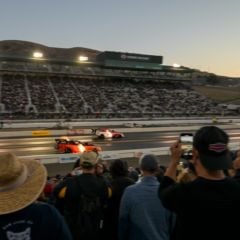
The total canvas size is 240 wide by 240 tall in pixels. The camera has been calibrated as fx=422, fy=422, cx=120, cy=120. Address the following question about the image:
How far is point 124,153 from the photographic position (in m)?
25.4

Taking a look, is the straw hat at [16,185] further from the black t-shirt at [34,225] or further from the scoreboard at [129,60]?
the scoreboard at [129,60]

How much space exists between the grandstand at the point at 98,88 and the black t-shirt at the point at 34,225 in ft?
175

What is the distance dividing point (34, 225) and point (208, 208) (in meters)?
1.18

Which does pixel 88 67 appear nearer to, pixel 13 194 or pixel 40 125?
pixel 40 125

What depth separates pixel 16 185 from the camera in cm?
272

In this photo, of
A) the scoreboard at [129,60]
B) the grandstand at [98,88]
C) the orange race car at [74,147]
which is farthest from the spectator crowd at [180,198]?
the scoreboard at [129,60]

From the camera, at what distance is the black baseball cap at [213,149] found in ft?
9.61

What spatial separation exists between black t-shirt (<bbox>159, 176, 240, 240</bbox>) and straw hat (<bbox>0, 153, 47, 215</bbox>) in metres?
0.97

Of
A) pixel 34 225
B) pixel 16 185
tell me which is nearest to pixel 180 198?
pixel 34 225

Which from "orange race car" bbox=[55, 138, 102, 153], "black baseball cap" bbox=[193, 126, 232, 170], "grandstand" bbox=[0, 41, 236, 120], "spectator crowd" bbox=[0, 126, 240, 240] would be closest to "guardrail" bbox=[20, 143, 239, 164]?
"orange race car" bbox=[55, 138, 102, 153]

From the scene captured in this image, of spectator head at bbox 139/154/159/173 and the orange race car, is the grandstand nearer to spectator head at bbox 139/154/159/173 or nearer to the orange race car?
the orange race car

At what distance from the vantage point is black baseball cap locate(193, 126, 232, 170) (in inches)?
115

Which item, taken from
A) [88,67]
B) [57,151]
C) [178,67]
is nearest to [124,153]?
[57,151]

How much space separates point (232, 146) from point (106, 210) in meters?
26.3
